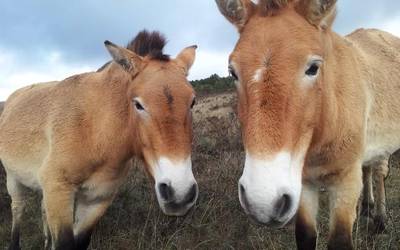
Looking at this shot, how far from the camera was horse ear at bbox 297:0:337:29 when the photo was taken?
129 inches

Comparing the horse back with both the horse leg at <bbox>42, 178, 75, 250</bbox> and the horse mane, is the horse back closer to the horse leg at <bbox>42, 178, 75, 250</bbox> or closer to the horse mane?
the horse mane

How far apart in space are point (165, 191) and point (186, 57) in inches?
81.9

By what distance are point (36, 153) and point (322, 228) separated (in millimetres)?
3863

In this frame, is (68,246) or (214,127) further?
(214,127)

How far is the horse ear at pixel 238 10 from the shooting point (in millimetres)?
3516

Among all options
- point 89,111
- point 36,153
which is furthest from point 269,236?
point 36,153

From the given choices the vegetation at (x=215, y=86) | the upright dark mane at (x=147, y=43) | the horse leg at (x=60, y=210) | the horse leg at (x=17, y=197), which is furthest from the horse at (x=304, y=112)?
the vegetation at (x=215, y=86)

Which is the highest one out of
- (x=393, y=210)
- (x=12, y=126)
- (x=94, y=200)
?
(x=12, y=126)

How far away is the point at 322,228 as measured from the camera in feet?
19.7

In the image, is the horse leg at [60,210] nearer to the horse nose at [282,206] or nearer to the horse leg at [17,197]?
the horse leg at [17,197]

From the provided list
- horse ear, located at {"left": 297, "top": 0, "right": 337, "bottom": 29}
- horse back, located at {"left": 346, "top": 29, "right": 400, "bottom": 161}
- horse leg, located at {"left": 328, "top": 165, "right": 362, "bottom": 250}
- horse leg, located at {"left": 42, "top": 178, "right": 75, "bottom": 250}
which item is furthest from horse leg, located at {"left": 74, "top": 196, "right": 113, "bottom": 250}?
horse ear, located at {"left": 297, "top": 0, "right": 337, "bottom": 29}

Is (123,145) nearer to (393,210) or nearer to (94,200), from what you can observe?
(94,200)

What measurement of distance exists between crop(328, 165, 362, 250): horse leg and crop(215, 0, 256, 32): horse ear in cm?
172

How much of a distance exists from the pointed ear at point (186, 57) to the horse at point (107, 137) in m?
0.01
